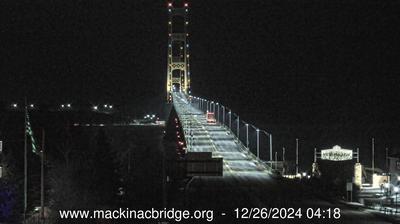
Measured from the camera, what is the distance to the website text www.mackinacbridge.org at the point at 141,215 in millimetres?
20953

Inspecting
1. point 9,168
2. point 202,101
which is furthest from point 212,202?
point 202,101

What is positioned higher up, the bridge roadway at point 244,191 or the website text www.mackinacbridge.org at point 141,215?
the website text www.mackinacbridge.org at point 141,215

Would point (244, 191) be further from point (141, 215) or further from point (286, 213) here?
point (141, 215)

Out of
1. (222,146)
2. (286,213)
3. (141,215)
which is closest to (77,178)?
(141,215)

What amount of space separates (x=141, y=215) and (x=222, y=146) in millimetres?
37202

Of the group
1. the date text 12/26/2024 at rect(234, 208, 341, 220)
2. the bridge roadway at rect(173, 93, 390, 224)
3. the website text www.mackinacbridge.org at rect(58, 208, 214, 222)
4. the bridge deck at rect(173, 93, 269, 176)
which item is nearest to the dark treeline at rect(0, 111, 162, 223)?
the website text www.mackinacbridge.org at rect(58, 208, 214, 222)

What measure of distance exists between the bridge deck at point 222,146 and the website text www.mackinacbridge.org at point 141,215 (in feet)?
68.0

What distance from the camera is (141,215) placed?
82.5 feet

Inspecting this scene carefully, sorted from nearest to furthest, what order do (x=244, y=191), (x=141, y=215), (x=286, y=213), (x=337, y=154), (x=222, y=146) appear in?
(x=141, y=215), (x=286, y=213), (x=244, y=191), (x=337, y=154), (x=222, y=146)

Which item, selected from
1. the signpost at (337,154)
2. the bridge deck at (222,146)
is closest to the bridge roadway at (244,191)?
the bridge deck at (222,146)

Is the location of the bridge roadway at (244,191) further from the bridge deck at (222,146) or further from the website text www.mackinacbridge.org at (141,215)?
the website text www.mackinacbridge.org at (141,215)

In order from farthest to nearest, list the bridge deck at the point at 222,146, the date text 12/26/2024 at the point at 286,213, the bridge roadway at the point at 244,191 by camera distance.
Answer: the bridge deck at the point at 222,146 < the bridge roadway at the point at 244,191 < the date text 12/26/2024 at the point at 286,213

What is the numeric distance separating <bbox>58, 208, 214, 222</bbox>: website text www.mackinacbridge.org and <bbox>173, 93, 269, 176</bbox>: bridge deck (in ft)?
68.0

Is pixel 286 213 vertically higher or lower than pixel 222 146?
lower
